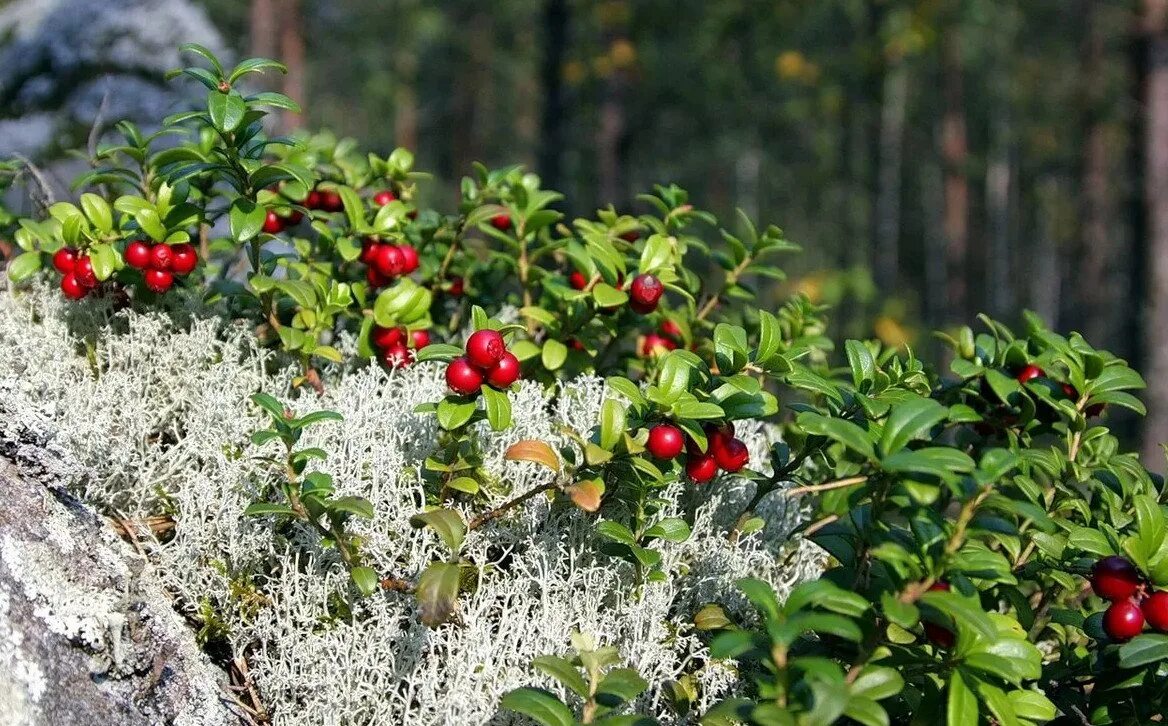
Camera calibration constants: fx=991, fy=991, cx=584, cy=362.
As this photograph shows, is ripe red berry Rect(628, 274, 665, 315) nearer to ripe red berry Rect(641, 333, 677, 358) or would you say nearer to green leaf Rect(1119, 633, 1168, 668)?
ripe red berry Rect(641, 333, 677, 358)

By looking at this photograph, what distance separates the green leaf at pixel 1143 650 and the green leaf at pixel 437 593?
115cm

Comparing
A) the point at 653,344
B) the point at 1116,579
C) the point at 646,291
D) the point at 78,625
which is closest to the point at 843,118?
the point at 653,344

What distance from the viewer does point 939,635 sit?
1669 millimetres

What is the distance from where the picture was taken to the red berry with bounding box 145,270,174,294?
7.50ft

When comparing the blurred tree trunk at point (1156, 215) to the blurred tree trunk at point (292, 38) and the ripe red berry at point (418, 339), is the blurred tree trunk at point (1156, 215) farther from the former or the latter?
the blurred tree trunk at point (292, 38)

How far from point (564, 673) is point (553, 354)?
3.01ft

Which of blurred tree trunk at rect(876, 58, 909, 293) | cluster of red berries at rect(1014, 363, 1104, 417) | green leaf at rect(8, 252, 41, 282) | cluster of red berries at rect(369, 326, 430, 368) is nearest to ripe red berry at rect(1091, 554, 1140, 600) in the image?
cluster of red berries at rect(1014, 363, 1104, 417)

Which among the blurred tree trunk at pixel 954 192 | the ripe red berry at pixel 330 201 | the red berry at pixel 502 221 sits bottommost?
the red berry at pixel 502 221

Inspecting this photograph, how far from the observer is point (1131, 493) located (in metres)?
1.97

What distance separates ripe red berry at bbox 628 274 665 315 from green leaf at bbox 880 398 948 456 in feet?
2.39

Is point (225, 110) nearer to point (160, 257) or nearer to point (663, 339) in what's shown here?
point (160, 257)

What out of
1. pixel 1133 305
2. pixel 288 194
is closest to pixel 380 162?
pixel 288 194

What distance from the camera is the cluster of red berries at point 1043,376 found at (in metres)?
2.13

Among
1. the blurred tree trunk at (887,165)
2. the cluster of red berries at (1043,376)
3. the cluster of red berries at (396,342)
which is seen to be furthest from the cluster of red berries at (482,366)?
the blurred tree trunk at (887,165)
